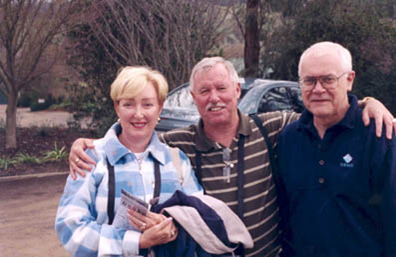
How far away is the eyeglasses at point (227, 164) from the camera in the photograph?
2799 millimetres

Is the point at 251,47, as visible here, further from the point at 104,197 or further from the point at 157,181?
the point at 104,197

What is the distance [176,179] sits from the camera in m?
2.53

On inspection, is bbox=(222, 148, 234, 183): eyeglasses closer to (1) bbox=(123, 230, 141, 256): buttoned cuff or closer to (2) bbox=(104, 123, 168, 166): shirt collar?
(2) bbox=(104, 123, 168, 166): shirt collar

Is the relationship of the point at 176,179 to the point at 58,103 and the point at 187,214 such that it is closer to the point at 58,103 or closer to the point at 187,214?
the point at 187,214

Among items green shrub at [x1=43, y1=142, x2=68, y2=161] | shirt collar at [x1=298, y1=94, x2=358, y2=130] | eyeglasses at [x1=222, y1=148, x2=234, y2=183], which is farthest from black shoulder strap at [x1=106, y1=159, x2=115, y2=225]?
green shrub at [x1=43, y1=142, x2=68, y2=161]

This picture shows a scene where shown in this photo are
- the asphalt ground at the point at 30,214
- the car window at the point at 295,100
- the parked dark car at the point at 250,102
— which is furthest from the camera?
the car window at the point at 295,100

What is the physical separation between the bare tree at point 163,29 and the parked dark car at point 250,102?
2.57 m

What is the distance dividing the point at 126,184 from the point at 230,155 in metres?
0.70

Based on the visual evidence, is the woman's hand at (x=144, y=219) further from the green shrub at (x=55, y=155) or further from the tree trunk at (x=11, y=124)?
the tree trunk at (x=11, y=124)

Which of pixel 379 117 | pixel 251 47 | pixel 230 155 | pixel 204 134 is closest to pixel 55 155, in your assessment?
pixel 251 47

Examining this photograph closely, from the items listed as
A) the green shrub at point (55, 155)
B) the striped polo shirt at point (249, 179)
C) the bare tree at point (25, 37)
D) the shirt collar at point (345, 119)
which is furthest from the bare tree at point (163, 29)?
the shirt collar at point (345, 119)

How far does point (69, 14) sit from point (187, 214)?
895cm

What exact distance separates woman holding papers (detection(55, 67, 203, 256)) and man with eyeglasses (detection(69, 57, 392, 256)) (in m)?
0.18

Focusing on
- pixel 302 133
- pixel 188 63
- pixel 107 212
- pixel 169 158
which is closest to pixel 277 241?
pixel 302 133
